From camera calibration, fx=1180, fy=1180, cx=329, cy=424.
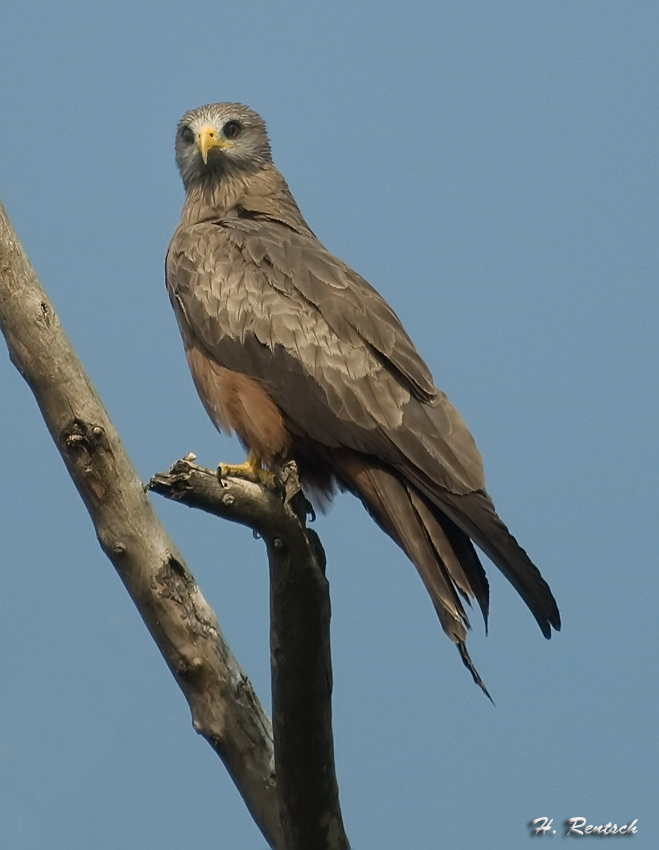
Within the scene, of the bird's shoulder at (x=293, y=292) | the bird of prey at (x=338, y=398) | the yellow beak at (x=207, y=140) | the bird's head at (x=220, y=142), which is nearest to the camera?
the bird of prey at (x=338, y=398)

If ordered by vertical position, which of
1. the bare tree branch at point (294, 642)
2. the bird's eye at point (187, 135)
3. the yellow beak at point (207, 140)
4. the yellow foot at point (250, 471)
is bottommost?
the bare tree branch at point (294, 642)

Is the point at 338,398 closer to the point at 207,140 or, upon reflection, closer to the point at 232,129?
the point at 207,140

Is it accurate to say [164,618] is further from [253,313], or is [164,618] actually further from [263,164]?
[263,164]

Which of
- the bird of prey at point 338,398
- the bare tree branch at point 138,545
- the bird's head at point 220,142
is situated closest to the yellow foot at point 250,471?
the bird of prey at point 338,398

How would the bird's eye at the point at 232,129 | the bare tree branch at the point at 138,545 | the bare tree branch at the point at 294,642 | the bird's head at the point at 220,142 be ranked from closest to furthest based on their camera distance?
the bare tree branch at the point at 294,642 < the bare tree branch at the point at 138,545 < the bird's head at the point at 220,142 < the bird's eye at the point at 232,129

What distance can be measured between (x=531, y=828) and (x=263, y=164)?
389 cm

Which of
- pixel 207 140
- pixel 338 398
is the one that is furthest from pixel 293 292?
pixel 207 140

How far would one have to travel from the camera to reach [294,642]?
407cm

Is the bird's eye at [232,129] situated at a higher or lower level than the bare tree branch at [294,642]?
higher

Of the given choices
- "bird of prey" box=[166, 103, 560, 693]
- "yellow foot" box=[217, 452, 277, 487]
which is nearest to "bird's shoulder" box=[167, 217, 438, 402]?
"bird of prey" box=[166, 103, 560, 693]

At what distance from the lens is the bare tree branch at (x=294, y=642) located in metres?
3.96

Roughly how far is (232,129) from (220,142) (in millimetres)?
200

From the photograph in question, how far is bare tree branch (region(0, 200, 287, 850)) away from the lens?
4309mm

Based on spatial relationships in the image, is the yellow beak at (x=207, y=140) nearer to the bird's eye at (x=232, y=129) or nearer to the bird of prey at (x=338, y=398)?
the bird's eye at (x=232, y=129)
